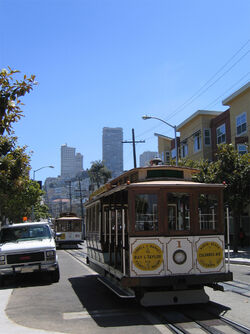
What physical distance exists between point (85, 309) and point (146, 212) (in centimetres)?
240

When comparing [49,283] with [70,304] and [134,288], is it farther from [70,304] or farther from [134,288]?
[134,288]

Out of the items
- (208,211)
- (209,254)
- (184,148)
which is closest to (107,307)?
(209,254)

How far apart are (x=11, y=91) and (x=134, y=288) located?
4.32 m

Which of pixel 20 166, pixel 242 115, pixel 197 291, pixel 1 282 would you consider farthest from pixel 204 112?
pixel 197 291

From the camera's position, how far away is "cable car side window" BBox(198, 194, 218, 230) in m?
8.35

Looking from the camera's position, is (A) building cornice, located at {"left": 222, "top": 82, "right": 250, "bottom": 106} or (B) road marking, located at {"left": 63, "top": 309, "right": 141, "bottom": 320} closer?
(B) road marking, located at {"left": 63, "top": 309, "right": 141, "bottom": 320}

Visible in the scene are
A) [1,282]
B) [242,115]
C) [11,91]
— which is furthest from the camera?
[242,115]

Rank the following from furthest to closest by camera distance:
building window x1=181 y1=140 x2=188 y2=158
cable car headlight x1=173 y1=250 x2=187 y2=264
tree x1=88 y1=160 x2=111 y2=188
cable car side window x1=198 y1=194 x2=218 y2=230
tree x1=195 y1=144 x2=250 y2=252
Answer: tree x1=88 y1=160 x2=111 y2=188
building window x1=181 y1=140 x2=188 y2=158
tree x1=195 y1=144 x2=250 y2=252
cable car side window x1=198 y1=194 x2=218 y2=230
cable car headlight x1=173 y1=250 x2=187 y2=264

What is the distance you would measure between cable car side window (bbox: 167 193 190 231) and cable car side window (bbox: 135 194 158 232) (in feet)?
1.00

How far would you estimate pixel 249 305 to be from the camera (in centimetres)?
860

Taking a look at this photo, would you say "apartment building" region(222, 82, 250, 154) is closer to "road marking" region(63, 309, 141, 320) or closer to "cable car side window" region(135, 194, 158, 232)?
"cable car side window" region(135, 194, 158, 232)

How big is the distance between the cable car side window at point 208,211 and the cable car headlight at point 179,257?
0.67 meters

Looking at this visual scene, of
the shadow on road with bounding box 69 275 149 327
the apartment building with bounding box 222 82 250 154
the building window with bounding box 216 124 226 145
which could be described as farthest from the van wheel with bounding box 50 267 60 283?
the building window with bounding box 216 124 226 145

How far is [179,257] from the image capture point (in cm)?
798
